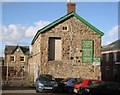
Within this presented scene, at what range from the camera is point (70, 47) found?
32969 mm

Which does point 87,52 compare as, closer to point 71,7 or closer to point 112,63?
point 71,7

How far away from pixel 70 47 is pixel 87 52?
2.05 m

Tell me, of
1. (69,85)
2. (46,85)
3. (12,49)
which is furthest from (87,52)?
(12,49)

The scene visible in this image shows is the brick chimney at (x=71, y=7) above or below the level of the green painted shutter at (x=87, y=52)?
above

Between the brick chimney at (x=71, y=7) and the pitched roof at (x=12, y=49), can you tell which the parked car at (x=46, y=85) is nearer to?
the brick chimney at (x=71, y=7)

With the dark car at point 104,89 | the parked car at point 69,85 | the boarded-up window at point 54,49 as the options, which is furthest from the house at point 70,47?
the dark car at point 104,89

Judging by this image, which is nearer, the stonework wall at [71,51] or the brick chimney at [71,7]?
the stonework wall at [71,51]

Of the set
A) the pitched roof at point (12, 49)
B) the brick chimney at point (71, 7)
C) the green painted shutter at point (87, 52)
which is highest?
the brick chimney at point (71, 7)

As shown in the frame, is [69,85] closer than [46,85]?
No

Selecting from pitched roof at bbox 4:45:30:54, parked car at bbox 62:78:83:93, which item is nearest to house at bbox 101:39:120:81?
parked car at bbox 62:78:83:93

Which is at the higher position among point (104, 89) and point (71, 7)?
point (71, 7)

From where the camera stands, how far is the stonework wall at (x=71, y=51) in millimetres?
32406

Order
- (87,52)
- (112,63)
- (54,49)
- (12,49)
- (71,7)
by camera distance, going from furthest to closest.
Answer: (12,49) < (112,63) < (71,7) < (87,52) < (54,49)

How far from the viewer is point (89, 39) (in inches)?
1313
